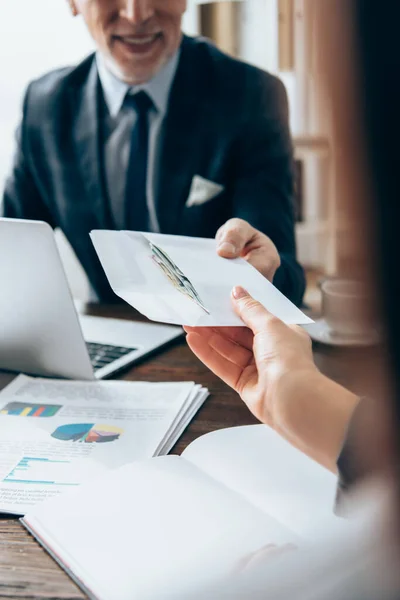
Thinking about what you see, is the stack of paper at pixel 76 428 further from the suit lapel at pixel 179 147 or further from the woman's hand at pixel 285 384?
the suit lapel at pixel 179 147

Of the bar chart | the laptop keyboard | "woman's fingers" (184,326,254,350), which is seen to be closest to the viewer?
the bar chart

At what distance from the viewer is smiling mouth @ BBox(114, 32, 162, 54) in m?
1.51

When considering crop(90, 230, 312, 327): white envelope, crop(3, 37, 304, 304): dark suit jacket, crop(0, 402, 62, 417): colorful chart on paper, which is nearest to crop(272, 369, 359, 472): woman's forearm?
crop(90, 230, 312, 327): white envelope

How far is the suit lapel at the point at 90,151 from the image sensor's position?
1.57 m

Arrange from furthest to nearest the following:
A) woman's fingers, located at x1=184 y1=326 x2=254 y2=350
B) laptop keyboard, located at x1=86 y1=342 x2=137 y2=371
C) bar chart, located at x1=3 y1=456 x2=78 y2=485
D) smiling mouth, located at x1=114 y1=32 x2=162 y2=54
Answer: smiling mouth, located at x1=114 y1=32 x2=162 y2=54, laptop keyboard, located at x1=86 y1=342 x2=137 y2=371, woman's fingers, located at x1=184 y1=326 x2=254 y2=350, bar chart, located at x1=3 y1=456 x2=78 y2=485

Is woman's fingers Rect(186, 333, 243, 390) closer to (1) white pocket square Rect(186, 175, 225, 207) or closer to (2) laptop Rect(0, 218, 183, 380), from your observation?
(2) laptop Rect(0, 218, 183, 380)

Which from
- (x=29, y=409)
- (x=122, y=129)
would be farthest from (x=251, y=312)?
(x=122, y=129)

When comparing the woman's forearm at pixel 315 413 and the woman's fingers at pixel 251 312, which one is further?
the woman's fingers at pixel 251 312

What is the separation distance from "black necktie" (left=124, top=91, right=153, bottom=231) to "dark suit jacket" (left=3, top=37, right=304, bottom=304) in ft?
0.16

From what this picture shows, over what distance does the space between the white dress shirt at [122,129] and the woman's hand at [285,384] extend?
899 millimetres

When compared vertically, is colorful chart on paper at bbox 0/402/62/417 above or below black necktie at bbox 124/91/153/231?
below

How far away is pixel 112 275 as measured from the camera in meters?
0.74

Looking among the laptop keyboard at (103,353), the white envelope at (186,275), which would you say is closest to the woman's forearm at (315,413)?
the white envelope at (186,275)

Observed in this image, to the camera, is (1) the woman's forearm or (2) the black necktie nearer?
(1) the woman's forearm
